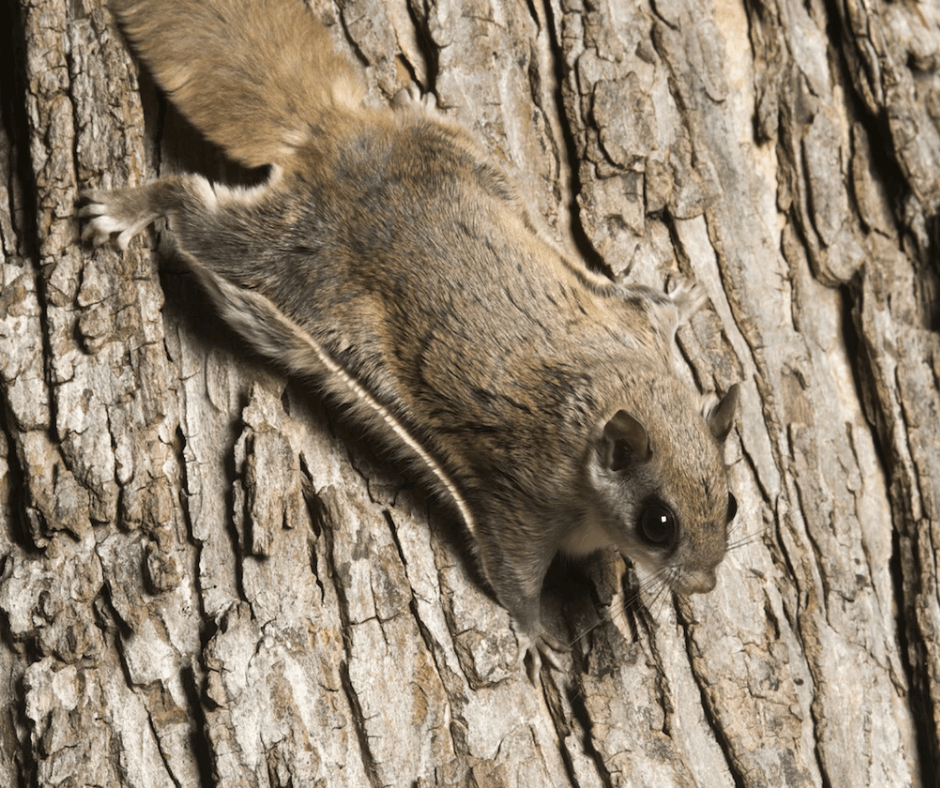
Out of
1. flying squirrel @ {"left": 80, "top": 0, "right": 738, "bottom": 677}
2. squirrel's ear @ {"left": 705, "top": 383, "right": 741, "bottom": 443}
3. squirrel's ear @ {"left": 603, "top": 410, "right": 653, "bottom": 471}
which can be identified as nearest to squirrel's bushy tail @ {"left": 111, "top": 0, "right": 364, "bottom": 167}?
flying squirrel @ {"left": 80, "top": 0, "right": 738, "bottom": 677}

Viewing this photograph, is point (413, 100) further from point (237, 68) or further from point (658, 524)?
point (658, 524)

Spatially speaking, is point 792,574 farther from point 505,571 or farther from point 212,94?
point 212,94

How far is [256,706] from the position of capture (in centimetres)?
276

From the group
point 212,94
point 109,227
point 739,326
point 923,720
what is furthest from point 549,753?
point 212,94

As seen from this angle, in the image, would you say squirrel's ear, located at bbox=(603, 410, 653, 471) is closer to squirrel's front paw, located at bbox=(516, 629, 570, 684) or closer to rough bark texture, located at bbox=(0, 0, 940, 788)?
rough bark texture, located at bbox=(0, 0, 940, 788)

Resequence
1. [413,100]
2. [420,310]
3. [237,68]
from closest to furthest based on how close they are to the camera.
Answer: [420,310] < [237,68] < [413,100]

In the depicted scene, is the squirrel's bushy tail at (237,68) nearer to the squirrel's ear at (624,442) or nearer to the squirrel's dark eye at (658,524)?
the squirrel's ear at (624,442)

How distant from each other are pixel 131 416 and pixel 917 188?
10.2 ft

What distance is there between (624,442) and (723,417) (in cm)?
40

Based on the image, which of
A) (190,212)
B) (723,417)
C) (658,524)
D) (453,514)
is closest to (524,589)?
(453,514)

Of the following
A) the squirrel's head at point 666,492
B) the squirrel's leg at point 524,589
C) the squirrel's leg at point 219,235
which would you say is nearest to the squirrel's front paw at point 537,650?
the squirrel's leg at point 524,589

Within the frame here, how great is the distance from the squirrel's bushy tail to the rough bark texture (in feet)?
0.48

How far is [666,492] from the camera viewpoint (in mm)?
2832

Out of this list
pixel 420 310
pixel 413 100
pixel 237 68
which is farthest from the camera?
pixel 413 100
